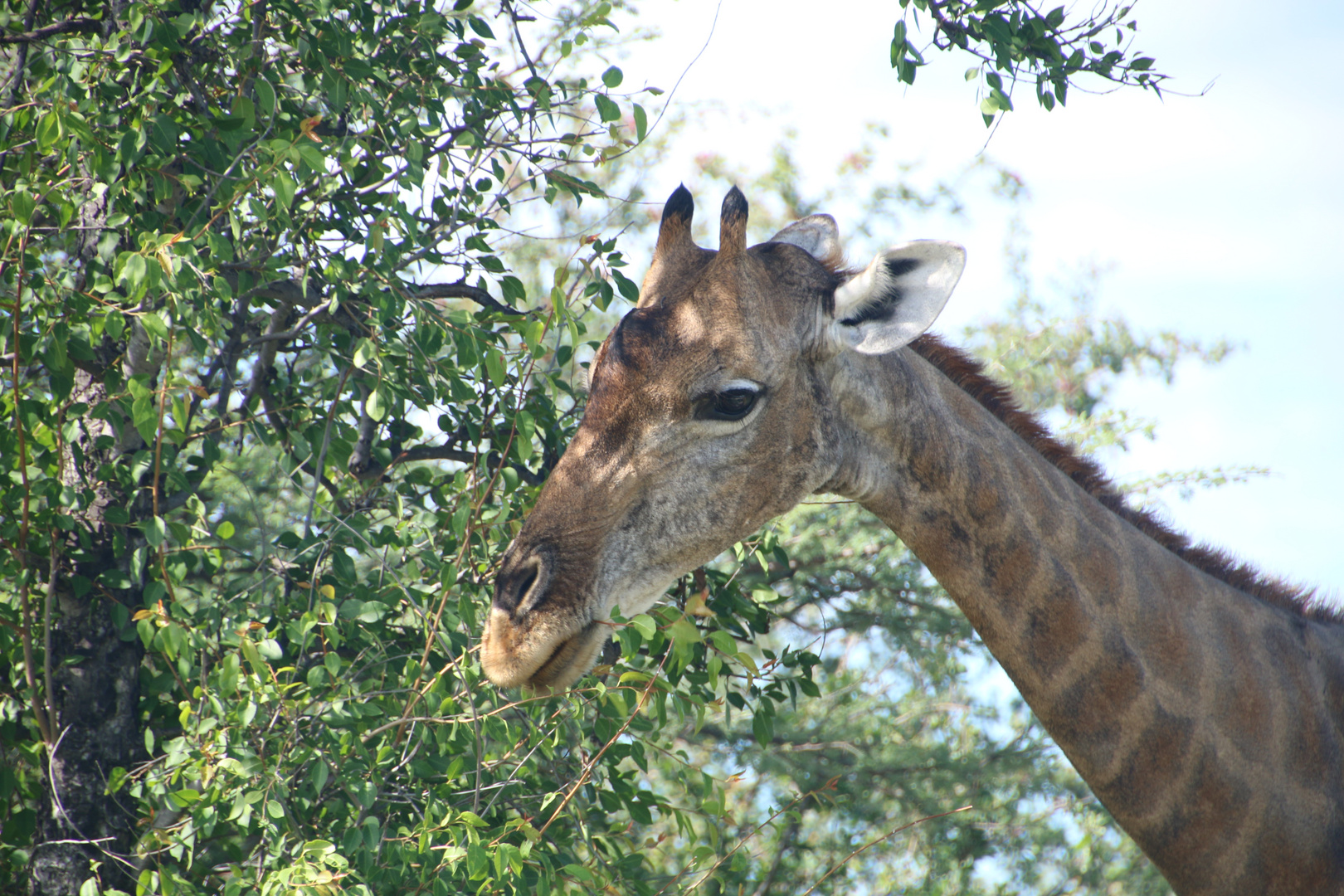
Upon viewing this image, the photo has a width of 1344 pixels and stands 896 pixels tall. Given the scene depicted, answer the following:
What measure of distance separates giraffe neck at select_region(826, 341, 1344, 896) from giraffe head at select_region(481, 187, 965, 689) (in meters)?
0.14

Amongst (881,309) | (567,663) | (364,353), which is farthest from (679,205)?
(567,663)

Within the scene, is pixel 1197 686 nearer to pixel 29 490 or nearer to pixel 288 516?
pixel 29 490

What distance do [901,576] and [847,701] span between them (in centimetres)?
118

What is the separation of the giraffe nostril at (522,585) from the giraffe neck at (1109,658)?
0.92m

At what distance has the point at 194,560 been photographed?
9.00 ft

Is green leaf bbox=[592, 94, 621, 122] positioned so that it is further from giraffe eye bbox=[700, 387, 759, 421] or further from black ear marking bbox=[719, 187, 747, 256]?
giraffe eye bbox=[700, 387, 759, 421]

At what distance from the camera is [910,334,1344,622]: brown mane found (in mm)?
3273

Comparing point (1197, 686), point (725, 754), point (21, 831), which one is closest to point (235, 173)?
point (21, 831)

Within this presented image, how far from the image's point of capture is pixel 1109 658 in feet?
9.02

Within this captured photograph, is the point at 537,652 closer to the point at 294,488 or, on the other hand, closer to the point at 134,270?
the point at 134,270

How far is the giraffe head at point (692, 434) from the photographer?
8.33ft

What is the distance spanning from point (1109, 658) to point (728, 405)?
127 centimetres

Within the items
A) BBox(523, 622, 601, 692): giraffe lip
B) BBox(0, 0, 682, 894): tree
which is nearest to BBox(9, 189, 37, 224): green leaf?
BBox(0, 0, 682, 894): tree

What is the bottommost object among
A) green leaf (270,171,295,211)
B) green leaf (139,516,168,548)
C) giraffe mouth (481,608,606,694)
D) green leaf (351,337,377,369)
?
green leaf (139,516,168,548)
